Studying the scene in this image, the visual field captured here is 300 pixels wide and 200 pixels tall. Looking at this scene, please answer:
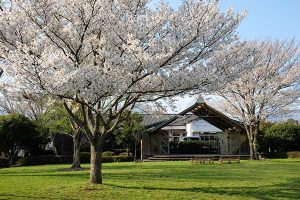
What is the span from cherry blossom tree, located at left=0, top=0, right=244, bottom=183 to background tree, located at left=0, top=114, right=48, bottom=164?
65.6 ft

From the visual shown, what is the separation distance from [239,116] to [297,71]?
6.40m

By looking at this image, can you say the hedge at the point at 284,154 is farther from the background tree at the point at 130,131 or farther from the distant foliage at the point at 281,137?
the background tree at the point at 130,131

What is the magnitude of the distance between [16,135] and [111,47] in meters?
21.2

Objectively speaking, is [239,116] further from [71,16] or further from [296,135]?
[71,16]

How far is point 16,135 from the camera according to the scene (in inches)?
1185

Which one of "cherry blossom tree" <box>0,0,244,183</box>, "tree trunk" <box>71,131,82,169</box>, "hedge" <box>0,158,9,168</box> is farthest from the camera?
"hedge" <box>0,158,9,168</box>

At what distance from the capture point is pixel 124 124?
3328cm

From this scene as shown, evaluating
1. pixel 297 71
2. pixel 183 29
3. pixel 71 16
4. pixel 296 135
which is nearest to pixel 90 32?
pixel 71 16

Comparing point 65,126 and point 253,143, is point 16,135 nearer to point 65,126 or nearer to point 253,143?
point 65,126

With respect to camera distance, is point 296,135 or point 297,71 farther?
point 296,135

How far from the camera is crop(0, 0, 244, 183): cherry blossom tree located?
33.4 ft

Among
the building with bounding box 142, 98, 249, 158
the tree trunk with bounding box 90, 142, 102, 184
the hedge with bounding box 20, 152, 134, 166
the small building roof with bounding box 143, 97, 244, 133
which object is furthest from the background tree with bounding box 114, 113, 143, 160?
the tree trunk with bounding box 90, 142, 102, 184

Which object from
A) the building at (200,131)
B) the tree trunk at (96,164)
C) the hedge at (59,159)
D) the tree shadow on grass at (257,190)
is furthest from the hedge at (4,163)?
the tree shadow on grass at (257,190)

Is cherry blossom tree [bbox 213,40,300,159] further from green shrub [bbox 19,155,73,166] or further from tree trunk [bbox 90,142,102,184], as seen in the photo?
tree trunk [bbox 90,142,102,184]
